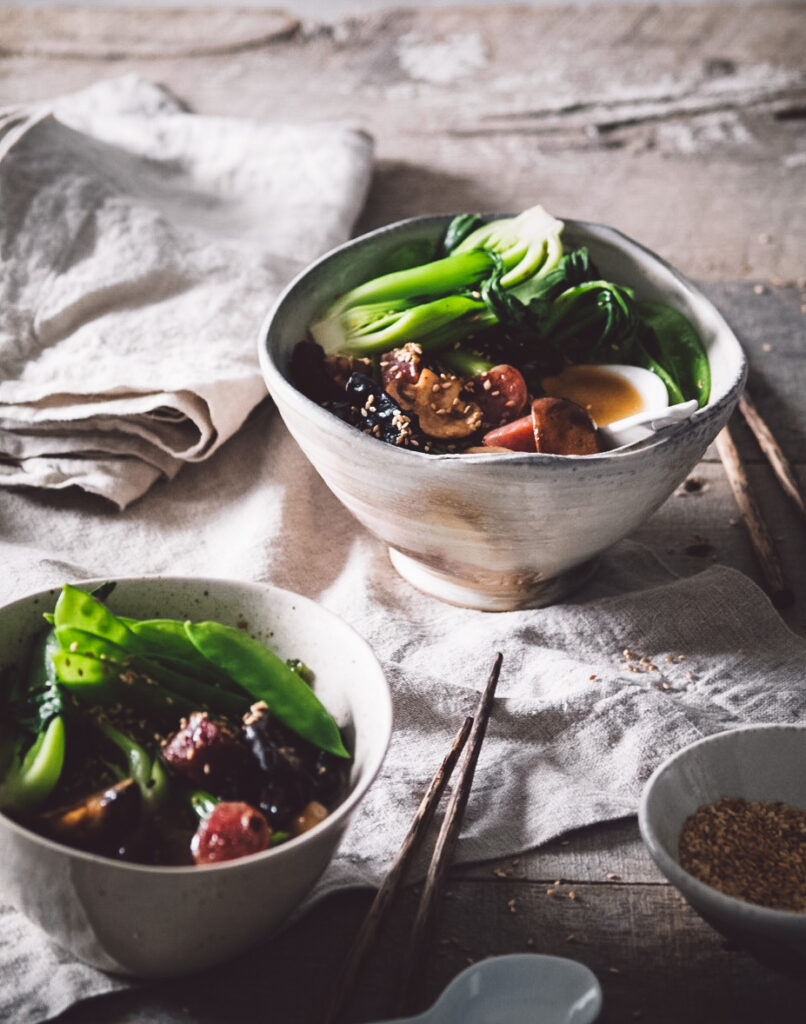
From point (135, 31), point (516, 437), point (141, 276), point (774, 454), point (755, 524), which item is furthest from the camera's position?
point (135, 31)

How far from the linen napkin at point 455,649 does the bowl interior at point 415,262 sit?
0.72 feet

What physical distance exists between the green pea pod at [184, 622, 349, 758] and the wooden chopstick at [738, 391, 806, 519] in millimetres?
755

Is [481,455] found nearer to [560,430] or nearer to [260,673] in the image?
[560,430]

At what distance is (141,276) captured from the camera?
1.55 m

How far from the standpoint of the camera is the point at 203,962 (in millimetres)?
794

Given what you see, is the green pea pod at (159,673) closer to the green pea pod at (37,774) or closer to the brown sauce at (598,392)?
the green pea pod at (37,774)

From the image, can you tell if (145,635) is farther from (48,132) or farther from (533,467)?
(48,132)

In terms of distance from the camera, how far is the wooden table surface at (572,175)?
84cm

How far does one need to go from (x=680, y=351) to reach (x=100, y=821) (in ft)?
2.78

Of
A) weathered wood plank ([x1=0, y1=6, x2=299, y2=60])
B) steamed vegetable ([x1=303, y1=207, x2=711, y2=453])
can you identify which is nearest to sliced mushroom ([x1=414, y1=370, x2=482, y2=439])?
steamed vegetable ([x1=303, y1=207, x2=711, y2=453])

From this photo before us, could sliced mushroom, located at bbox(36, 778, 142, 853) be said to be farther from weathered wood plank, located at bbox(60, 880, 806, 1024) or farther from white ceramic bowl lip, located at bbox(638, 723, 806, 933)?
white ceramic bowl lip, located at bbox(638, 723, 806, 933)

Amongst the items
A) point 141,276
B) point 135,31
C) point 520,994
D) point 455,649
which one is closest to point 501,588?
point 455,649

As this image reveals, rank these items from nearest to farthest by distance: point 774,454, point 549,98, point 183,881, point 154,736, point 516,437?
point 183,881
point 154,736
point 516,437
point 774,454
point 549,98

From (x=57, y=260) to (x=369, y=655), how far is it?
0.94 metres
